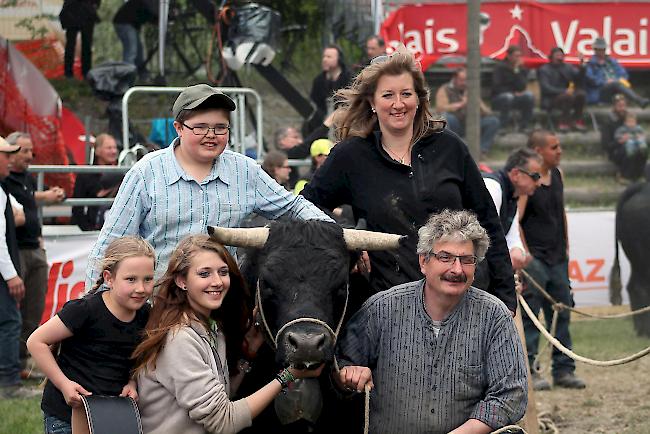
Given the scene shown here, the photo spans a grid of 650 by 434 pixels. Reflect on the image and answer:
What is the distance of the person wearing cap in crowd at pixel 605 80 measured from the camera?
54.6 ft

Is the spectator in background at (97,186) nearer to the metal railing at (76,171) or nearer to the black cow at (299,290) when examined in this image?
the metal railing at (76,171)

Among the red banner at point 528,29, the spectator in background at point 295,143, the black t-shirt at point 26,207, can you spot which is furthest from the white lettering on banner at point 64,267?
the red banner at point 528,29

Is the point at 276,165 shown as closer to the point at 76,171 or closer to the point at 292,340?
the point at 76,171

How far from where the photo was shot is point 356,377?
474 cm

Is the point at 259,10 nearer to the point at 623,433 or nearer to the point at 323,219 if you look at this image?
the point at 623,433

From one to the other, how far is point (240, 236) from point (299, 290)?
34 cm

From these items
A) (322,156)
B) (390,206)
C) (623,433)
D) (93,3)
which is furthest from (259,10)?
(390,206)

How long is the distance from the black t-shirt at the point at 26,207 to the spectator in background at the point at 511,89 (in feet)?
25.9

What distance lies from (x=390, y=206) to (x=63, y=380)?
1566mm

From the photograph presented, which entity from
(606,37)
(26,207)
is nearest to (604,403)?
(26,207)

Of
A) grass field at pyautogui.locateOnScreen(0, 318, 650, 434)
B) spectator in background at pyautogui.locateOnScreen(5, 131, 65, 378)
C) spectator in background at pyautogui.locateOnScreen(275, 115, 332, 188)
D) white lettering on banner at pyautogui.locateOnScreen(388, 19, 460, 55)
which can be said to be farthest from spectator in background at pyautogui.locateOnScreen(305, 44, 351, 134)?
spectator in background at pyautogui.locateOnScreen(5, 131, 65, 378)

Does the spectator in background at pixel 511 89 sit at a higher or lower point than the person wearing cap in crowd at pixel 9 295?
higher

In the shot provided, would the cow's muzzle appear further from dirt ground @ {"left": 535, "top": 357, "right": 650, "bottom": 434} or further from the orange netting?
the orange netting

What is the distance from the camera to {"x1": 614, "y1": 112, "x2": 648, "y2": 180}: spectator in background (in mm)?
16500
